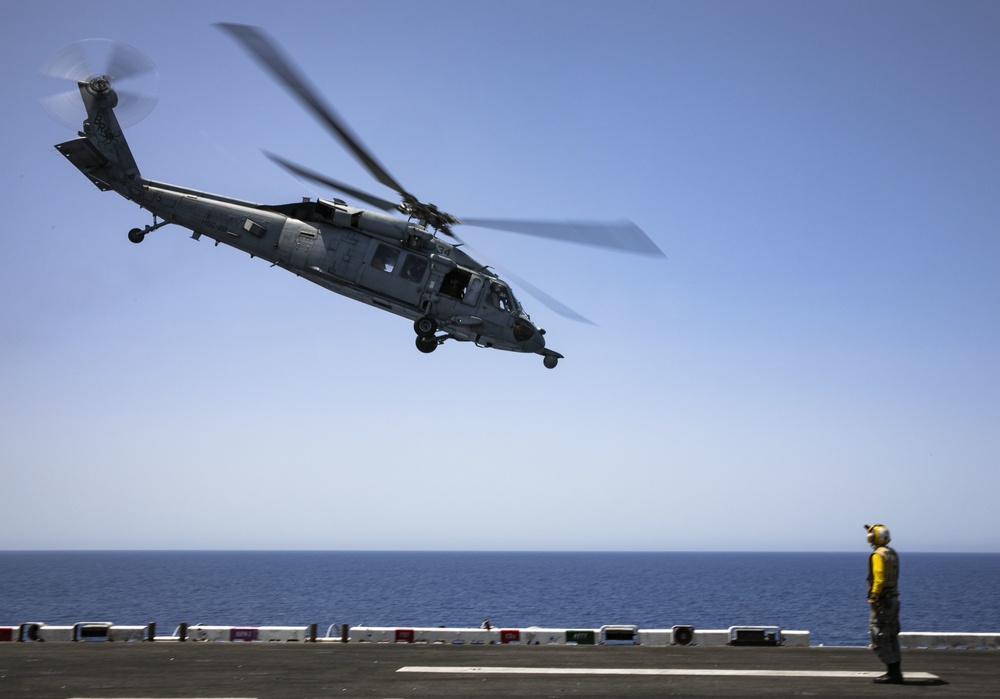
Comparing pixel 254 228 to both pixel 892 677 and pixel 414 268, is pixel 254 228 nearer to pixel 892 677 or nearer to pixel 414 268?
pixel 414 268

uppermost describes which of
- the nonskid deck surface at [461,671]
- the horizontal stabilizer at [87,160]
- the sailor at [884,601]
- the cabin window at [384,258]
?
the horizontal stabilizer at [87,160]

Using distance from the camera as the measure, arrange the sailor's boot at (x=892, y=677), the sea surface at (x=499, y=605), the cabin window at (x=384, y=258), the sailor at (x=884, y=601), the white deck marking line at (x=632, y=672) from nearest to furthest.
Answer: the sailor at (x=884, y=601) < the sailor's boot at (x=892, y=677) < the white deck marking line at (x=632, y=672) < the cabin window at (x=384, y=258) < the sea surface at (x=499, y=605)

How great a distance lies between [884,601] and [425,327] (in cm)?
1272

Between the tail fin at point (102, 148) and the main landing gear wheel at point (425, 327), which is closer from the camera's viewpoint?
the main landing gear wheel at point (425, 327)

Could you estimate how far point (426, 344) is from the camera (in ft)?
72.4

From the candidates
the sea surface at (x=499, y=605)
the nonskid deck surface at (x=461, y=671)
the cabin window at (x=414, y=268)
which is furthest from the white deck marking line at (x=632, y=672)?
the sea surface at (x=499, y=605)

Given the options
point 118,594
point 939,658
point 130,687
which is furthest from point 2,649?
point 118,594

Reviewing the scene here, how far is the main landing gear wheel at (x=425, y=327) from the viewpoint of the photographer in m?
22.1

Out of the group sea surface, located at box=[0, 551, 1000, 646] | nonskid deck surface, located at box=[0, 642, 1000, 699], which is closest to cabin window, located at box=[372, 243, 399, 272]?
nonskid deck surface, located at box=[0, 642, 1000, 699]

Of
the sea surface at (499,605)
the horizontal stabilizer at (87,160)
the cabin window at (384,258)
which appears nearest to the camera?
the cabin window at (384,258)

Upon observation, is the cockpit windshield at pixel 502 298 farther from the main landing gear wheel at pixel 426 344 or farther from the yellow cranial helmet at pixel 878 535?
the yellow cranial helmet at pixel 878 535

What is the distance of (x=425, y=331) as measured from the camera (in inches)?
869

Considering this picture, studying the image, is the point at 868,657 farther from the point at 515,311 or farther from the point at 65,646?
the point at 65,646

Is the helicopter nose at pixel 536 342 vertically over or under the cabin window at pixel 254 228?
under
